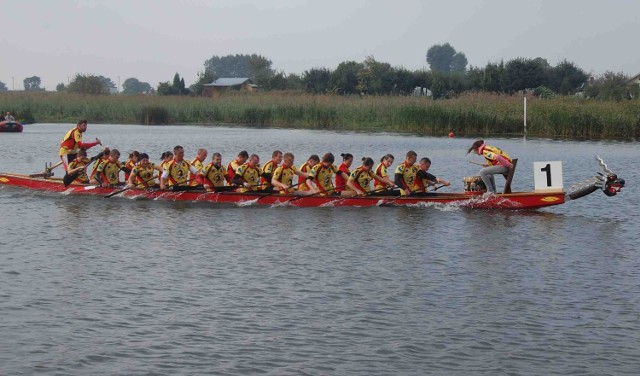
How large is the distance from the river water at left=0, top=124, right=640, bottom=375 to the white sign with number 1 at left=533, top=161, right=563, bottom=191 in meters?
0.80

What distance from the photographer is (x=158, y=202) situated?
79.9ft

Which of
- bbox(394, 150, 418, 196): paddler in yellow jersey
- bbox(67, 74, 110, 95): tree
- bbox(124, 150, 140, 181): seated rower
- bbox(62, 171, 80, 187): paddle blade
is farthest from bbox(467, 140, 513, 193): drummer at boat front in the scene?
bbox(67, 74, 110, 95): tree

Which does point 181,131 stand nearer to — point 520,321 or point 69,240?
point 69,240

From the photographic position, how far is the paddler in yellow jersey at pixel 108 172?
25203 mm

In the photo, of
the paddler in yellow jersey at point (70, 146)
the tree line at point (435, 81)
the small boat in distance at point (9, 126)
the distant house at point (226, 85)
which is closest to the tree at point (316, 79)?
the tree line at point (435, 81)

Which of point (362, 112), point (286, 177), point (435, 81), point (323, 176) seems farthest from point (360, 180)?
point (435, 81)

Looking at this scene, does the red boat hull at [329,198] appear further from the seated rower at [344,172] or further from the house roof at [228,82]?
the house roof at [228,82]

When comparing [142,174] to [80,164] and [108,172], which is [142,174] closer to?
[108,172]

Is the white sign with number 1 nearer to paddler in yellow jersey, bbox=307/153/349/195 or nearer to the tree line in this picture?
paddler in yellow jersey, bbox=307/153/349/195

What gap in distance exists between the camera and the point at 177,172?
2447 cm

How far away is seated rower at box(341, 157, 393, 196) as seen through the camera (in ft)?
75.8

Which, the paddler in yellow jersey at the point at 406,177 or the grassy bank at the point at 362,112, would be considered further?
the grassy bank at the point at 362,112

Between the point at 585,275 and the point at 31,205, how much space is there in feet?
45.6

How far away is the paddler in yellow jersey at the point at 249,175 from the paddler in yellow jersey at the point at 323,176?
1.34 metres
